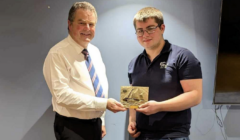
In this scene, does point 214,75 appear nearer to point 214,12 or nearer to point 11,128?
point 214,12

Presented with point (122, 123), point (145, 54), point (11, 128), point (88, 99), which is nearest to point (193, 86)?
point (145, 54)

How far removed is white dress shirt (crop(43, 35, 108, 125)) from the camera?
144 centimetres

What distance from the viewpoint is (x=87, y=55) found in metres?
1.61

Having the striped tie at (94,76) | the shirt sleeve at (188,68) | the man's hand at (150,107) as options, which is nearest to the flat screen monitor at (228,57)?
the shirt sleeve at (188,68)

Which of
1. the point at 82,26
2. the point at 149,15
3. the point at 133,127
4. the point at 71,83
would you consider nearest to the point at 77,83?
the point at 71,83

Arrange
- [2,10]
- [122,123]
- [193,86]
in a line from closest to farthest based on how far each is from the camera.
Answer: [193,86] < [2,10] < [122,123]

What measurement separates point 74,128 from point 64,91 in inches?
11.5

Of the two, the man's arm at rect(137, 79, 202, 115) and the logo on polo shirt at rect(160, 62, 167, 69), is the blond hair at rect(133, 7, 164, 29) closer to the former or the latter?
the logo on polo shirt at rect(160, 62, 167, 69)

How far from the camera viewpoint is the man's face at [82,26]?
1.52 m

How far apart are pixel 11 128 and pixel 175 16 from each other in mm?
1803

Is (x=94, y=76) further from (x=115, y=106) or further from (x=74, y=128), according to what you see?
(x=74, y=128)

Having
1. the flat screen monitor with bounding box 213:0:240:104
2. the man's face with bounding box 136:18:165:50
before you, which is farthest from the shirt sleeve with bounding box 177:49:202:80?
the flat screen monitor with bounding box 213:0:240:104

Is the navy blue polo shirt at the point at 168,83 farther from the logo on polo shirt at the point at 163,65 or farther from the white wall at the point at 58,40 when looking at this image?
the white wall at the point at 58,40

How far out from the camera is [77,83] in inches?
60.1
